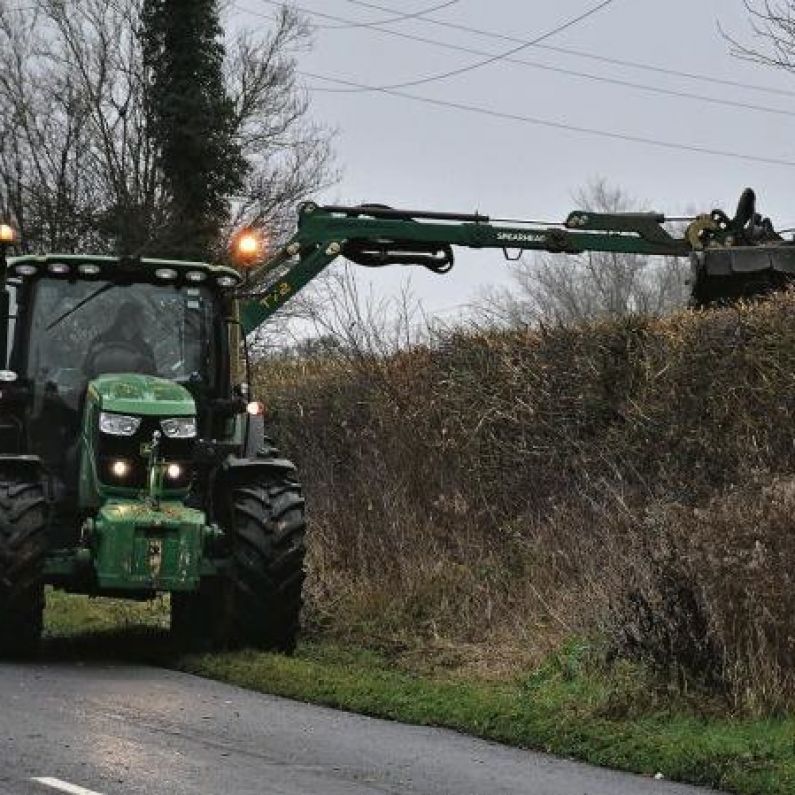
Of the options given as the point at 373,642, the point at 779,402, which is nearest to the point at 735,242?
the point at 779,402

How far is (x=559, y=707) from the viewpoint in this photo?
9.95 metres

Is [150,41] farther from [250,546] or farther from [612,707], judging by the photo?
[612,707]

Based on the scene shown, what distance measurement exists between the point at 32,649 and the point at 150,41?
28.2m

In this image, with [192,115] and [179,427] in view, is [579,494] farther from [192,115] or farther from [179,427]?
[192,115]

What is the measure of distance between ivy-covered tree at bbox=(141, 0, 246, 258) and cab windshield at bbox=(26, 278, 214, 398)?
24.1 meters

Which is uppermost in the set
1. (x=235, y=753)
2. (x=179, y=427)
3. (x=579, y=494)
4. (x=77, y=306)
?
(x=77, y=306)

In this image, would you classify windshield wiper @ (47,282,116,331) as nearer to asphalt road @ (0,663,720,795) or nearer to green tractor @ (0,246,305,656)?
→ green tractor @ (0,246,305,656)

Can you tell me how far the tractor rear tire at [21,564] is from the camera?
464 inches

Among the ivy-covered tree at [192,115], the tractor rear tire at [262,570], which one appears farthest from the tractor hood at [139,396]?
the ivy-covered tree at [192,115]

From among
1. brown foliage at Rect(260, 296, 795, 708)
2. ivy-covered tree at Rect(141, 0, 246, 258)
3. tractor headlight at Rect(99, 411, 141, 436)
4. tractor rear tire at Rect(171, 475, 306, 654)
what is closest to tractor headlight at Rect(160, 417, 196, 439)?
tractor headlight at Rect(99, 411, 141, 436)

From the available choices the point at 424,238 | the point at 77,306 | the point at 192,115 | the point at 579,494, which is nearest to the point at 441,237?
the point at 424,238

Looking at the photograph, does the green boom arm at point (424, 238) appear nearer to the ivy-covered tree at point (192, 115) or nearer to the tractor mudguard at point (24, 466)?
the tractor mudguard at point (24, 466)

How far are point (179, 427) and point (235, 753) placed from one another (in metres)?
3.98

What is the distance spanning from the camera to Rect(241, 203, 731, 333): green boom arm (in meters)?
18.9
